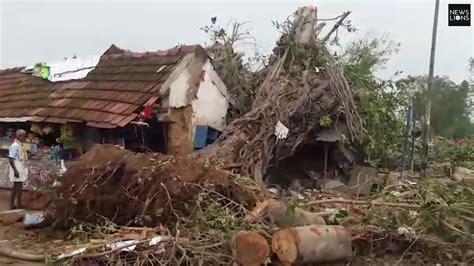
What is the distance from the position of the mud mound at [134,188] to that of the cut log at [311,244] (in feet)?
5.49

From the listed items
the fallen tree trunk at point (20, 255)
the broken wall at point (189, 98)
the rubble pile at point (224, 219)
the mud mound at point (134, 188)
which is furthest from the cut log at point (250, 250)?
the broken wall at point (189, 98)

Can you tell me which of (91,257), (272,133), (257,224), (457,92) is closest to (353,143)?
(272,133)

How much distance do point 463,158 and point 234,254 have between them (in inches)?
547

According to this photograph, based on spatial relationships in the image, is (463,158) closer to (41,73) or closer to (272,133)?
(272,133)

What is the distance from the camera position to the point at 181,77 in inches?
499

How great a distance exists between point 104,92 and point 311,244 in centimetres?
841

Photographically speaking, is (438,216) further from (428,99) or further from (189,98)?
(428,99)

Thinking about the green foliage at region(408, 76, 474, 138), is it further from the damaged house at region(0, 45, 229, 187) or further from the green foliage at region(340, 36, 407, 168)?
the damaged house at region(0, 45, 229, 187)

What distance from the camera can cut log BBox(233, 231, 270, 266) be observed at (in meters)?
6.11

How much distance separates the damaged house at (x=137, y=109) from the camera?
12305 mm

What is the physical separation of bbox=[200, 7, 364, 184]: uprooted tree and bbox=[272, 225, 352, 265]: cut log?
4.50m

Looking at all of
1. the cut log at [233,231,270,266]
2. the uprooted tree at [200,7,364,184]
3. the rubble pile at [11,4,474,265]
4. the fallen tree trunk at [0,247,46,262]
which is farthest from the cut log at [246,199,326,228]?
the uprooted tree at [200,7,364,184]

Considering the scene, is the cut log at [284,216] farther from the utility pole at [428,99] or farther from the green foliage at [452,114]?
the green foliage at [452,114]

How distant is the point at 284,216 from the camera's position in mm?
7035
